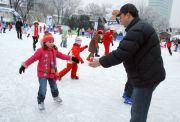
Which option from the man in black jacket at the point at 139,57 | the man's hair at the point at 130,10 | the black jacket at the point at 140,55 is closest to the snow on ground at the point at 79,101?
the man in black jacket at the point at 139,57

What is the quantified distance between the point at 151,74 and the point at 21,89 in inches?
158

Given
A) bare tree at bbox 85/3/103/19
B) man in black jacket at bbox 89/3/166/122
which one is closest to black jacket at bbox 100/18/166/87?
man in black jacket at bbox 89/3/166/122

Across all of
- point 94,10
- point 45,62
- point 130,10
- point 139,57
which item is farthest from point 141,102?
point 94,10

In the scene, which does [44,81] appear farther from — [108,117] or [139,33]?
[139,33]

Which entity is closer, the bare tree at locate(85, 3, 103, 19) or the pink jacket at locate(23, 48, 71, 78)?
the pink jacket at locate(23, 48, 71, 78)

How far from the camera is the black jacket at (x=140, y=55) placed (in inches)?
108

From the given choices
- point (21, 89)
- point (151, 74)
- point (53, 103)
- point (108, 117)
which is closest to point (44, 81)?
point (53, 103)

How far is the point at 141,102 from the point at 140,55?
0.55 m

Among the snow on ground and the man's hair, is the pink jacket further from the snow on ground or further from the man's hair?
the man's hair

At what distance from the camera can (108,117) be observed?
4.75 metres

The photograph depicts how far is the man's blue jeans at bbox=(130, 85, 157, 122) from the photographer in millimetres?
2947

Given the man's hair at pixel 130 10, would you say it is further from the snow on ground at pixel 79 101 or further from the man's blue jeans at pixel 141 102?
the snow on ground at pixel 79 101

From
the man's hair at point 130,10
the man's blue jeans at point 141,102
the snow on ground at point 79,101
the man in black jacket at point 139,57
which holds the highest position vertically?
the man's hair at point 130,10

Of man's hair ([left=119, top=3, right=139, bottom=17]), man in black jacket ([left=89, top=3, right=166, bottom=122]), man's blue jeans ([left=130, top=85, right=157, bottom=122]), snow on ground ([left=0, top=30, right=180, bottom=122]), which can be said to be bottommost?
snow on ground ([left=0, top=30, right=180, bottom=122])
